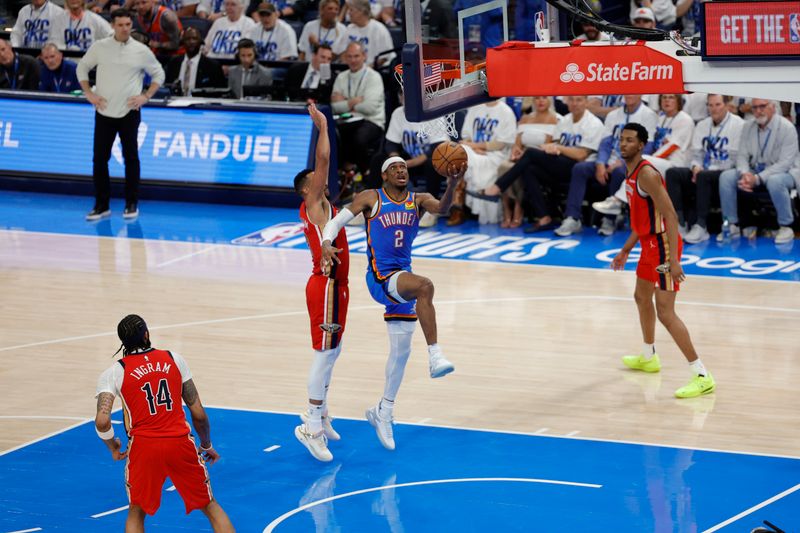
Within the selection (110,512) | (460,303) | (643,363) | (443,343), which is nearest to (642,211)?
(643,363)

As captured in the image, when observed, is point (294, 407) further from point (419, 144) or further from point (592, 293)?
point (419, 144)

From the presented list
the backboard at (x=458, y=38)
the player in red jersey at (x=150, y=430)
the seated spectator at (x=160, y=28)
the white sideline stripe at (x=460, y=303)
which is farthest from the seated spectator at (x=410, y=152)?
the player in red jersey at (x=150, y=430)

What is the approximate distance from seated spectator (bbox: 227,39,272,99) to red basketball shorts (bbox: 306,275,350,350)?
9795 millimetres

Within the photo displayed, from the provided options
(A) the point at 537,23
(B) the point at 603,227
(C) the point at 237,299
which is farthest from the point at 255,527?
(B) the point at 603,227

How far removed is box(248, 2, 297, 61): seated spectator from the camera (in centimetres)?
1945

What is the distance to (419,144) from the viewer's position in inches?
670

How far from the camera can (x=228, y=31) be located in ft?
66.0

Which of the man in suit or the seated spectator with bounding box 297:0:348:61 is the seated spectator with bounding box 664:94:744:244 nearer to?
the man in suit

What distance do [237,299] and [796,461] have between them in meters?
6.15

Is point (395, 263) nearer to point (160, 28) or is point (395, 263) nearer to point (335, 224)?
point (335, 224)

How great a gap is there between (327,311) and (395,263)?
56 centimetres

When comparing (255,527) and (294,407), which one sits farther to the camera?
(294,407)

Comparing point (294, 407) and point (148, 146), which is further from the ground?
point (148, 146)

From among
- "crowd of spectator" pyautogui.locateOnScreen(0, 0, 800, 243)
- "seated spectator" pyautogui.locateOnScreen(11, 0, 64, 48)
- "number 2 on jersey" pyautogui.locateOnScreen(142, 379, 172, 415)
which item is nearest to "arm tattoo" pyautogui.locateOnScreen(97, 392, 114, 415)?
"number 2 on jersey" pyautogui.locateOnScreen(142, 379, 172, 415)
